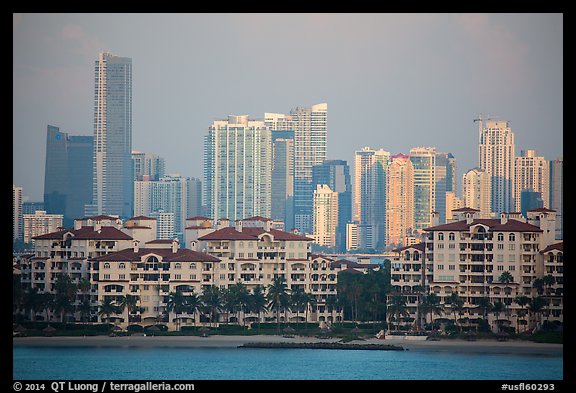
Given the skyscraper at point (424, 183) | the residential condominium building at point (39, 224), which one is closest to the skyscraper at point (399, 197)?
the skyscraper at point (424, 183)

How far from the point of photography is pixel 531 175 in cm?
5456

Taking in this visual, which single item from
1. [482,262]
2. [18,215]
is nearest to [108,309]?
[482,262]

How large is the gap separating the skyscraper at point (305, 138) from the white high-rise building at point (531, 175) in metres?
10.1

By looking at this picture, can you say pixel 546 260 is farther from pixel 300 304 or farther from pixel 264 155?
pixel 264 155

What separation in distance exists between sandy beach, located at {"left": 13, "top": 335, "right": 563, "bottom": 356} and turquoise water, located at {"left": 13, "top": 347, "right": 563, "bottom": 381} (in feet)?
1.50

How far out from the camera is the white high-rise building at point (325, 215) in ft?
191

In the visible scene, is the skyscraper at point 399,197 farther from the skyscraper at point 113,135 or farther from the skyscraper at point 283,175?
the skyscraper at point 113,135

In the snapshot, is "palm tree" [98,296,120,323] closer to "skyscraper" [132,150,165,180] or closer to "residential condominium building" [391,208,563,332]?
"residential condominium building" [391,208,563,332]

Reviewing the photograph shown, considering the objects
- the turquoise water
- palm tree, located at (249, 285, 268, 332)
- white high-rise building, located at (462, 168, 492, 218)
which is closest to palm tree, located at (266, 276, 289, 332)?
palm tree, located at (249, 285, 268, 332)

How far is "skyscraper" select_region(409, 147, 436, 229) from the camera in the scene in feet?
196

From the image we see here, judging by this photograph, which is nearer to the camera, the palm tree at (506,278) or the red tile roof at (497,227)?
the palm tree at (506,278)

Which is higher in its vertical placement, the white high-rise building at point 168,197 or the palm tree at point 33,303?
the white high-rise building at point 168,197

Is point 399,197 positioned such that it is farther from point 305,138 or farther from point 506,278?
point 506,278

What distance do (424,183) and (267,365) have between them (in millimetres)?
40278
